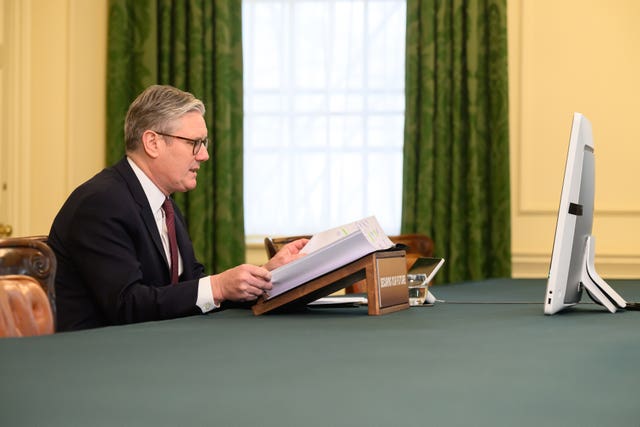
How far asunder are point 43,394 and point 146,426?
213 mm

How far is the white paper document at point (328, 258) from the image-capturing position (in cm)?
195

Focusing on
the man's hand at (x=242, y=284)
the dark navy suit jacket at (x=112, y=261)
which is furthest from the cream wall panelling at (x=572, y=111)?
the man's hand at (x=242, y=284)

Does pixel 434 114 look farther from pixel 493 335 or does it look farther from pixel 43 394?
pixel 43 394

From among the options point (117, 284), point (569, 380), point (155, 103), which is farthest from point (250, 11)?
point (569, 380)

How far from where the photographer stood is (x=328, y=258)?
1974 millimetres

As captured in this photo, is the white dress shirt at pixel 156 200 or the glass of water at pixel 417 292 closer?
the glass of water at pixel 417 292

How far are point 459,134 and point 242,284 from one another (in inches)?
119

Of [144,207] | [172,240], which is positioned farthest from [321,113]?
[144,207]

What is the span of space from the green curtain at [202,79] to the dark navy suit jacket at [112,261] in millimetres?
2541

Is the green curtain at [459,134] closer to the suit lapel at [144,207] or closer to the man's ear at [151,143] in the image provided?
the man's ear at [151,143]

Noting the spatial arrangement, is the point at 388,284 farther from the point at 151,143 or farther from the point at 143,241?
the point at 151,143

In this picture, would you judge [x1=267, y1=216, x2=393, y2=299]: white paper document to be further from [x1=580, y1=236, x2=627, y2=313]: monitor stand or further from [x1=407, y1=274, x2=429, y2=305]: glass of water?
[x1=580, y1=236, x2=627, y2=313]: monitor stand

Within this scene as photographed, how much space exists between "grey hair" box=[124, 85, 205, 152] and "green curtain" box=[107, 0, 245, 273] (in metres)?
2.38

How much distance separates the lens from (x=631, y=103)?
4.82 metres
